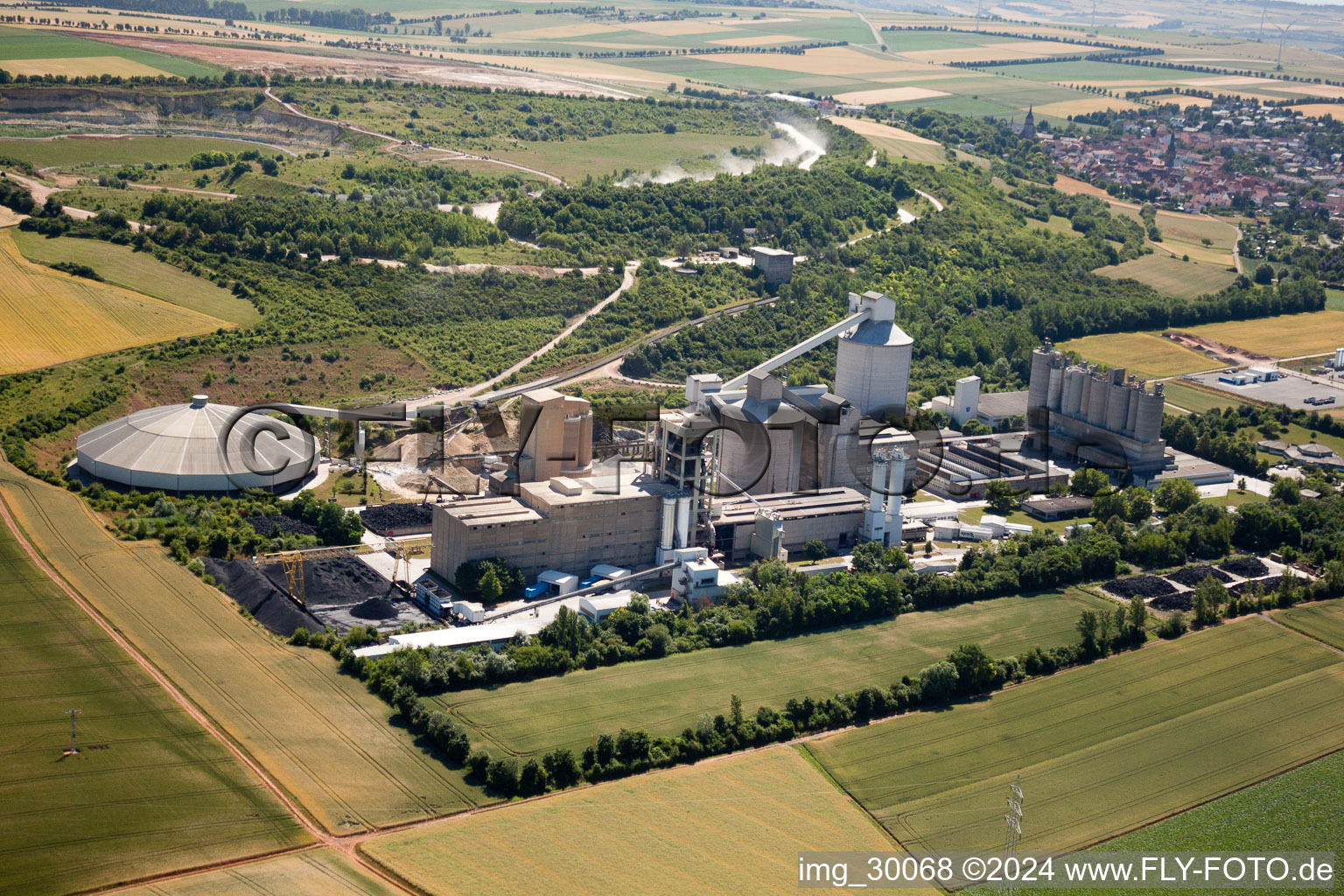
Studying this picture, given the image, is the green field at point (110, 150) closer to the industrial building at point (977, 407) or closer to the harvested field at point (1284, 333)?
the industrial building at point (977, 407)

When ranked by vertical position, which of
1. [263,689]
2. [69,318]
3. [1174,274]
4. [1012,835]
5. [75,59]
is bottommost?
[1012,835]

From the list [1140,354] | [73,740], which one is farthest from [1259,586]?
[73,740]

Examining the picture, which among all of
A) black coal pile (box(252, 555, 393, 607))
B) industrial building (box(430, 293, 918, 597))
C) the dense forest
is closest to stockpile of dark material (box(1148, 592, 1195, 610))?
industrial building (box(430, 293, 918, 597))

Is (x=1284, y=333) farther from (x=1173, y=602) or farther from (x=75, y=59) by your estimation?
(x=75, y=59)

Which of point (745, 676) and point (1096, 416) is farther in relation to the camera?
point (1096, 416)

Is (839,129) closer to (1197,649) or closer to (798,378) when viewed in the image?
(798,378)
